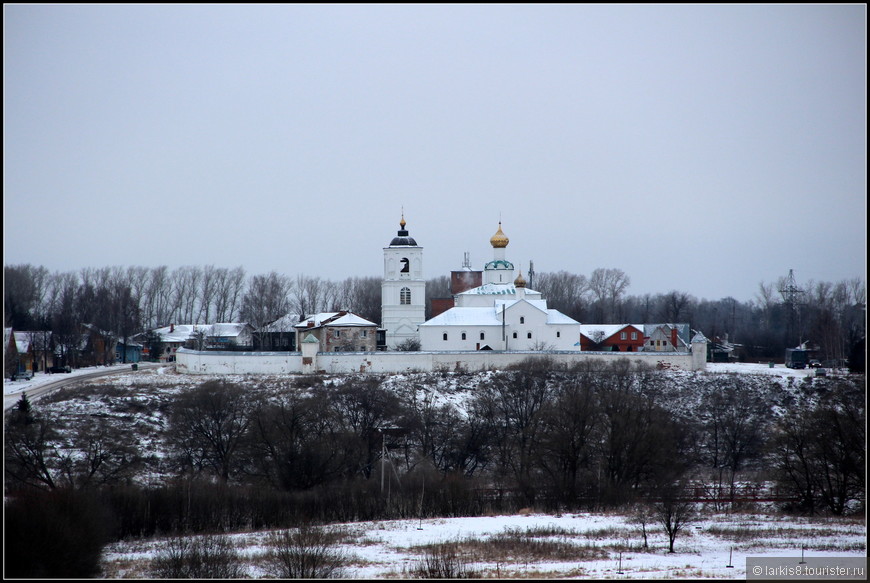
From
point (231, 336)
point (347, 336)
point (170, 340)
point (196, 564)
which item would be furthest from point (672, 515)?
point (170, 340)

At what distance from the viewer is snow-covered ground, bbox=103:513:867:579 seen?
1697 cm

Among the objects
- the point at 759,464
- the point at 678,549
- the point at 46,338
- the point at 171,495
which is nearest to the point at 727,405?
the point at 759,464

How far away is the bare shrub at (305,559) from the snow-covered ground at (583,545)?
Answer: 26cm

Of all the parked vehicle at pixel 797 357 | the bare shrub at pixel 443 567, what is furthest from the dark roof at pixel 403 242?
the bare shrub at pixel 443 567

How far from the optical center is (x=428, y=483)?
1024 inches

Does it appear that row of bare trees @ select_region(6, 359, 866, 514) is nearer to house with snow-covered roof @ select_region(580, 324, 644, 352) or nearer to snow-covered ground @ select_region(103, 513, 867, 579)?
snow-covered ground @ select_region(103, 513, 867, 579)

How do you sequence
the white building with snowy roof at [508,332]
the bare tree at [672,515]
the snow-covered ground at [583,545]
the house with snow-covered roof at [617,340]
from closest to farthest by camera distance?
1. the snow-covered ground at [583,545]
2. the bare tree at [672,515]
3. the white building with snowy roof at [508,332]
4. the house with snow-covered roof at [617,340]

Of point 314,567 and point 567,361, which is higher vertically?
point 567,361

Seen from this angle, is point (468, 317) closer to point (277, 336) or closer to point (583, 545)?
point (277, 336)

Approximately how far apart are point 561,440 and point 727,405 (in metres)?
11.5

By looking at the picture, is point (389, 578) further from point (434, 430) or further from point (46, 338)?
point (46, 338)

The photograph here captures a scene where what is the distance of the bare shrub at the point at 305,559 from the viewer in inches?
650

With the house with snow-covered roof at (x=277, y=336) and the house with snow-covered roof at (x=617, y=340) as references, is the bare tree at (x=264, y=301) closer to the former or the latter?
the house with snow-covered roof at (x=277, y=336)

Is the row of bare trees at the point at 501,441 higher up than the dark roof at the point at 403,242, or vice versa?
the dark roof at the point at 403,242
